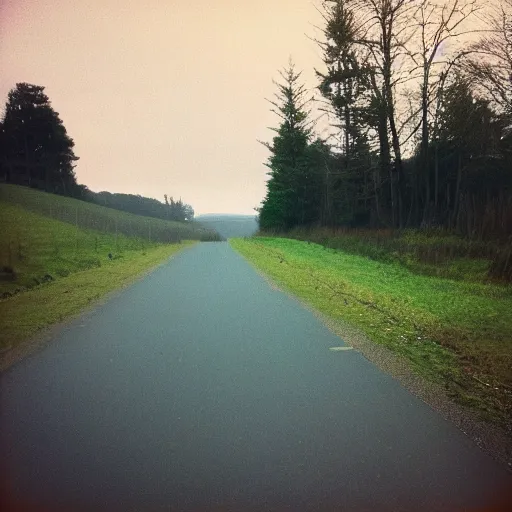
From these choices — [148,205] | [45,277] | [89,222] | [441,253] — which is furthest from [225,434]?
[148,205]

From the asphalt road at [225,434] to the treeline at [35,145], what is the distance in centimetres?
6507

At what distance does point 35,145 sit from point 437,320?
2702 inches

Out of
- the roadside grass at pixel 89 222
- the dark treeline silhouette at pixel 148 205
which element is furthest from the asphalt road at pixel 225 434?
the dark treeline silhouette at pixel 148 205

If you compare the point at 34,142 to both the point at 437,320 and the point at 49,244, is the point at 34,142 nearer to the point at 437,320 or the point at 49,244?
the point at 49,244

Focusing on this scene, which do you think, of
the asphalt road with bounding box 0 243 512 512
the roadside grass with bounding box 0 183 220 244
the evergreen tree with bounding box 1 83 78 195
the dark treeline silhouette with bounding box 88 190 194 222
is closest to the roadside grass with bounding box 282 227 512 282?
the asphalt road with bounding box 0 243 512 512

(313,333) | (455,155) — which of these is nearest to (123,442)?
(313,333)

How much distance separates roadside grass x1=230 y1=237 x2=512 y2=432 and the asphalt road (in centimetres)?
75

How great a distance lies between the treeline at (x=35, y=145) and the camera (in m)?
56.9

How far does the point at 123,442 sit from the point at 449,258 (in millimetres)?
13135

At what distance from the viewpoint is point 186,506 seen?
2.24 m

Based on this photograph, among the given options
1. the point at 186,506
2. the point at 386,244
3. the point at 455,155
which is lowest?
the point at 186,506

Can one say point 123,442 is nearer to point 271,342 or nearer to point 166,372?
point 166,372

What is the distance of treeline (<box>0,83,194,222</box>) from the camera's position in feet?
187

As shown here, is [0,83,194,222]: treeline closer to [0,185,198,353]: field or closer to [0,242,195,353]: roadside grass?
[0,185,198,353]: field
